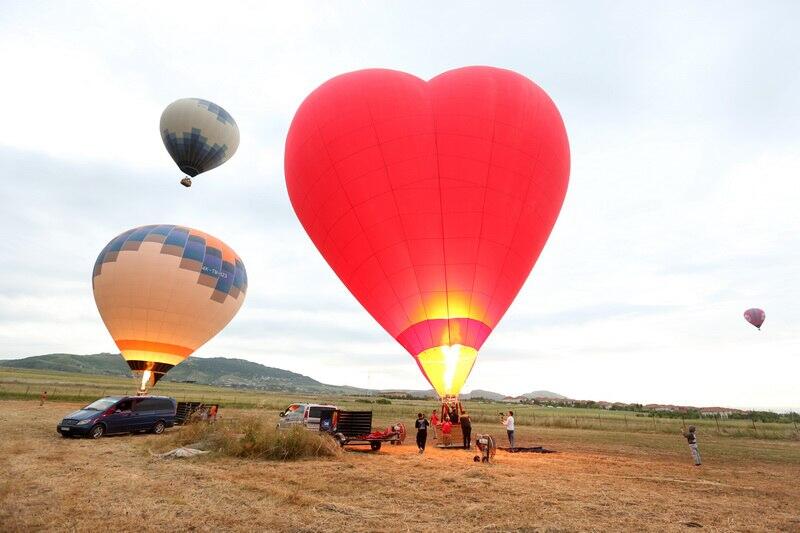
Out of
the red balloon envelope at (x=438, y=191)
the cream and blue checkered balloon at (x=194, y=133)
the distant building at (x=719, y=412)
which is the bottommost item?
the distant building at (x=719, y=412)

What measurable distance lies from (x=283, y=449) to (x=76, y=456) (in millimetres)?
5163

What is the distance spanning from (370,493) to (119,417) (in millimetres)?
13207

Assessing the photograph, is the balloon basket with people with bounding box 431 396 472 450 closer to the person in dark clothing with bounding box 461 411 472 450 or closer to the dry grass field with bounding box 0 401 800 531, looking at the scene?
the person in dark clothing with bounding box 461 411 472 450

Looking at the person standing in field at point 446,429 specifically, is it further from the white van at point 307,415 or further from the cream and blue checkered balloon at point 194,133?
the cream and blue checkered balloon at point 194,133

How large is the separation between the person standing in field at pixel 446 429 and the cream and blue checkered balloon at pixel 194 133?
24825mm

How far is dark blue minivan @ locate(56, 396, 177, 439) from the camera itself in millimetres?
14836

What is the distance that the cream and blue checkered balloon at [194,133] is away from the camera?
2919cm

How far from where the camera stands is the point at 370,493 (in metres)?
7.88

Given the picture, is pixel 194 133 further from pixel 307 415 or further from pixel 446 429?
pixel 446 429

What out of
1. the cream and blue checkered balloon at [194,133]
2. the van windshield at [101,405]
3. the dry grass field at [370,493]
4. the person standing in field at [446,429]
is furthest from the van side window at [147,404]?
the cream and blue checkered balloon at [194,133]

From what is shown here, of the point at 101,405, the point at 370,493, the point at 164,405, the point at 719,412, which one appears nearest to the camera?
the point at 370,493

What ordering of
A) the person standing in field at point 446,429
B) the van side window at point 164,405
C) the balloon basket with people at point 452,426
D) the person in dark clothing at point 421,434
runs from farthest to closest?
the van side window at point 164,405, the person standing in field at point 446,429, the balloon basket with people at point 452,426, the person in dark clothing at point 421,434

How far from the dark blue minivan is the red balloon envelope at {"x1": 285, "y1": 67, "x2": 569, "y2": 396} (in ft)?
34.8

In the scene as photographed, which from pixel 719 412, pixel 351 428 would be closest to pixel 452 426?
pixel 351 428
